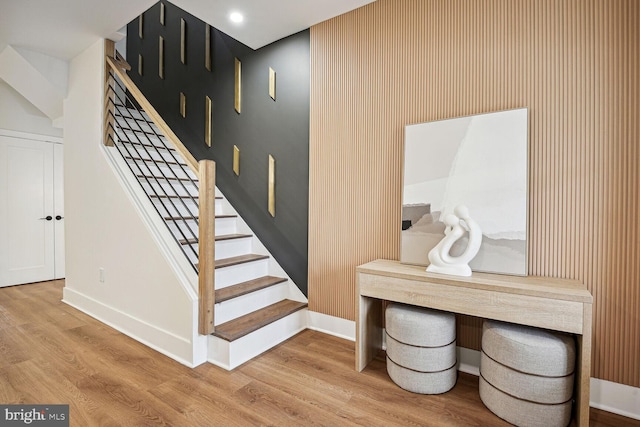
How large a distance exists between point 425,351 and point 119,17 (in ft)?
11.6

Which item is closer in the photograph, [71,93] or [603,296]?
[603,296]

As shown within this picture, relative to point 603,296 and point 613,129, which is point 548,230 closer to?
point 603,296

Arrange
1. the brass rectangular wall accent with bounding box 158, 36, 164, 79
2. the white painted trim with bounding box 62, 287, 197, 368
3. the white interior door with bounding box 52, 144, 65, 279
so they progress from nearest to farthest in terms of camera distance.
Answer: the white painted trim with bounding box 62, 287, 197, 368, the brass rectangular wall accent with bounding box 158, 36, 164, 79, the white interior door with bounding box 52, 144, 65, 279

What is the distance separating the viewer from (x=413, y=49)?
2.43 meters

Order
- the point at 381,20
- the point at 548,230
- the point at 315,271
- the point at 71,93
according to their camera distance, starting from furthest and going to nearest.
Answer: the point at 71,93, the point at 315,271, the point at 381,20, the point at 548,230

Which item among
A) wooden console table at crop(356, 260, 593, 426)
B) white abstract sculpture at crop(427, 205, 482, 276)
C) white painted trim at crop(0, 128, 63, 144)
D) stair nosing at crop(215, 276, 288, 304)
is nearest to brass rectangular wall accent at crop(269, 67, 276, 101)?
stair nosing at crop(215, 276, 288, 304)

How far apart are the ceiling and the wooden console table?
211 cm

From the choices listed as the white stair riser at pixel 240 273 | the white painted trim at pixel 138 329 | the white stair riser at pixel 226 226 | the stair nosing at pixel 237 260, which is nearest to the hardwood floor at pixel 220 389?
the white painted trim at pixel 138 329

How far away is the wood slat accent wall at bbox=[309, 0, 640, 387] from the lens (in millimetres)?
1779

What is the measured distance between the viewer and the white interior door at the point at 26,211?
14.2ft

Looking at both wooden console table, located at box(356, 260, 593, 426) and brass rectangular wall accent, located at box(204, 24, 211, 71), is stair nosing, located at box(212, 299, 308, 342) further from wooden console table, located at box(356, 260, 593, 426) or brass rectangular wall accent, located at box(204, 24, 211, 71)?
brass rectangular wall accent, located at box(204, 24, 211, 71)

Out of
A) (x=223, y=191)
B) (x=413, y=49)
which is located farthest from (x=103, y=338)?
(x=413, y=49)

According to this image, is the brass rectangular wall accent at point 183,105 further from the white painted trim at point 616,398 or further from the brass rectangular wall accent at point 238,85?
the white painted trim at point 616,398

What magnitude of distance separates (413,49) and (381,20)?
0.39 m
